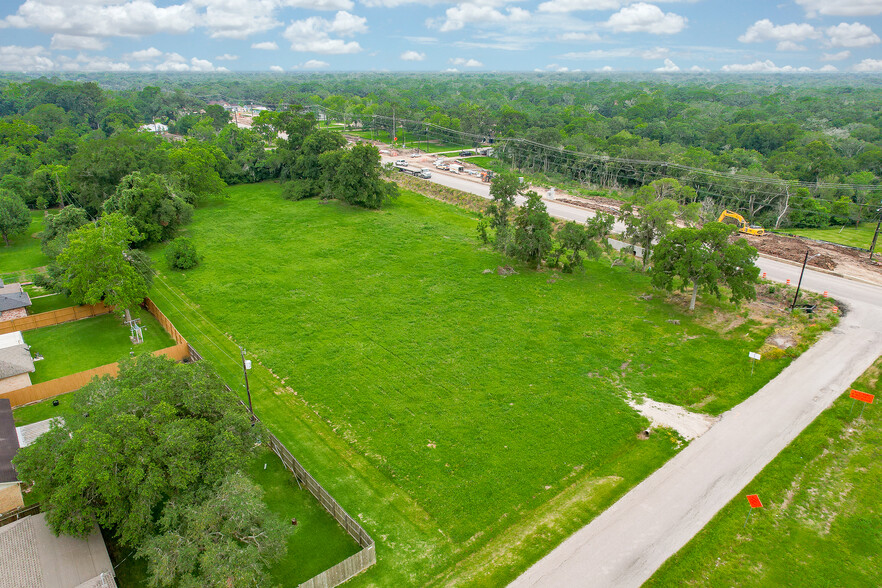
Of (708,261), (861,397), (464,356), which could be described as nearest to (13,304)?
(464,356)

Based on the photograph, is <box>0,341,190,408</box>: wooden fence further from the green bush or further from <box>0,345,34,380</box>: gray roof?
the green bush

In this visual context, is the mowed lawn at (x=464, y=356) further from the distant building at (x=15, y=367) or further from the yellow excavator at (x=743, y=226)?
the yellow excavator at (x=743, y=226)

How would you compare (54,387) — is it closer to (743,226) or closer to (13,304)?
(13,304)

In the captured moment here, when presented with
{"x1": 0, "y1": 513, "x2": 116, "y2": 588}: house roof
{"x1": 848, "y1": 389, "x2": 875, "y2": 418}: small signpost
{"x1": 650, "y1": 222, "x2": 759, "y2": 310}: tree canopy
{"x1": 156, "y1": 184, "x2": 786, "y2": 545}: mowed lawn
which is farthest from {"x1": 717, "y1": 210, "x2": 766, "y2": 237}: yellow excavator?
{"x1": 0, "y1": 513, "x2": 116, "y2": 588}: house roof

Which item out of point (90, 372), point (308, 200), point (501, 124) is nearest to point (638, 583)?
point (90, 372)

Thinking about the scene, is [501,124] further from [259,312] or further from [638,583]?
[638,583]
